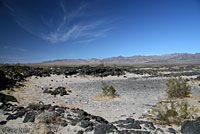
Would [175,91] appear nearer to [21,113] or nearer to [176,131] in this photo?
[176,131]

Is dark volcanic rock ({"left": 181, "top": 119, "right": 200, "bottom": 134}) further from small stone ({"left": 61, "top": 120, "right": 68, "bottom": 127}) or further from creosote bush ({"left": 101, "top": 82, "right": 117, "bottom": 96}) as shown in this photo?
creosote bush ({"left": 101, "top": 82, "right": 117, "bottom": 96})

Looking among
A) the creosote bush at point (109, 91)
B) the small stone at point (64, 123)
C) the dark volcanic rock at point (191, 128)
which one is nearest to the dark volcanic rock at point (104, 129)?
the small stone at point (64, 123)

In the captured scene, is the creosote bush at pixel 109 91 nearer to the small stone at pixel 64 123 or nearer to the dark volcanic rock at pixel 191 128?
the small stone at pixel 64 123

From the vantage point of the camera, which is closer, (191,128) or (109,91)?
(191,128)

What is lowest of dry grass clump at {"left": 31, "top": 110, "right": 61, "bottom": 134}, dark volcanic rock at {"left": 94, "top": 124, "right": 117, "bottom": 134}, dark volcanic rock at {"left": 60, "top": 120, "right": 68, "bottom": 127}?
dark volcanic rock at {"left": 94, "top": 124, "right": 117, "bottom": 134}

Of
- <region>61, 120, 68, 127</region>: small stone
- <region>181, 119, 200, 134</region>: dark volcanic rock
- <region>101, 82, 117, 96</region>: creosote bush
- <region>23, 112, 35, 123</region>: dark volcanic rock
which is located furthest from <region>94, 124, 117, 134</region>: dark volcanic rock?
<region>101, 82, 117, 96</region>: creosote bush

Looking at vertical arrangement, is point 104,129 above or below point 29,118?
below

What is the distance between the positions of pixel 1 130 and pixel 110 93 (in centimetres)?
862

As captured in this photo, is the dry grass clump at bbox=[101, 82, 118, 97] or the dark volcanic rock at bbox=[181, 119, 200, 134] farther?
the dry grass clump at bbox=[101, 82, 118, 97]

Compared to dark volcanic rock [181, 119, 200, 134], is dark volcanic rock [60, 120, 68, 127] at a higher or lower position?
lower

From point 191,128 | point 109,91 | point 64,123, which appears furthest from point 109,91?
point 191,128

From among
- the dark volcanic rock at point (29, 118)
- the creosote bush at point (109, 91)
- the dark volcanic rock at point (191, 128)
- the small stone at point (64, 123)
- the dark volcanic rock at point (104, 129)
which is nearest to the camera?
the dark volcanic rock at point (191, 128)

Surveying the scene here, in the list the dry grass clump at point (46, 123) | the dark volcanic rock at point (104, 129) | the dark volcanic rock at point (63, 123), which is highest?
the dry grass clump at point (46, 123)

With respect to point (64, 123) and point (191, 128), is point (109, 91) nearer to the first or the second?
point (64, 123)
